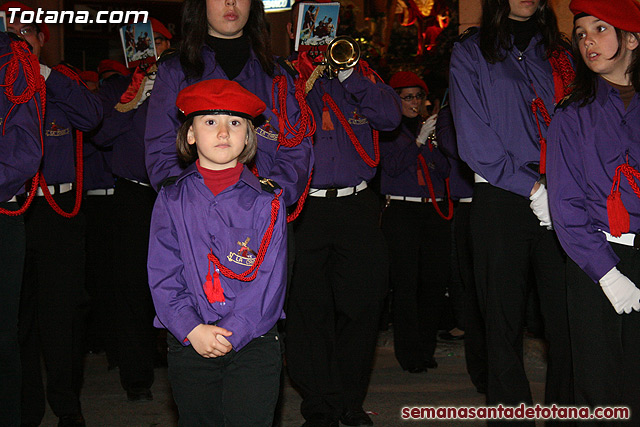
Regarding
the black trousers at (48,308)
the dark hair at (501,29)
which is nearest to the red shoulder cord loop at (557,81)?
the dark hair at (501,29)

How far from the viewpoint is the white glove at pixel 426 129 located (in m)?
6.64

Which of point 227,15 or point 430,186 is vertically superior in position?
point 227,15

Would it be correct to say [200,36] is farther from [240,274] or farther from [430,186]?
[430,186]

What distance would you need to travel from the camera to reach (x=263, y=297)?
3.19m

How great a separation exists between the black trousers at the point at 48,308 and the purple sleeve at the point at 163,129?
4.51ft

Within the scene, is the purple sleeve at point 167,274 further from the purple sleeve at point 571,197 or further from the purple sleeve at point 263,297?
the purple sleeve at point 571,197

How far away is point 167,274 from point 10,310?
112cm

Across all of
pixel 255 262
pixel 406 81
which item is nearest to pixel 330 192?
pixel 255 262

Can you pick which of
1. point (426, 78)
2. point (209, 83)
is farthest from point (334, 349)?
point (426, 78)

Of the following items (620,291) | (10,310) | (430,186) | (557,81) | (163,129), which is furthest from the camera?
(430,186)

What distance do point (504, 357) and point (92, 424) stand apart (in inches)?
102

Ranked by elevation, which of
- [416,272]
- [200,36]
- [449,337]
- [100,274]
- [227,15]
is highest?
[227,15]

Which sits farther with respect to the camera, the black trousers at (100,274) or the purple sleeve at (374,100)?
the black trousers at (100,274)

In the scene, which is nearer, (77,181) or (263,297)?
(263,297)
